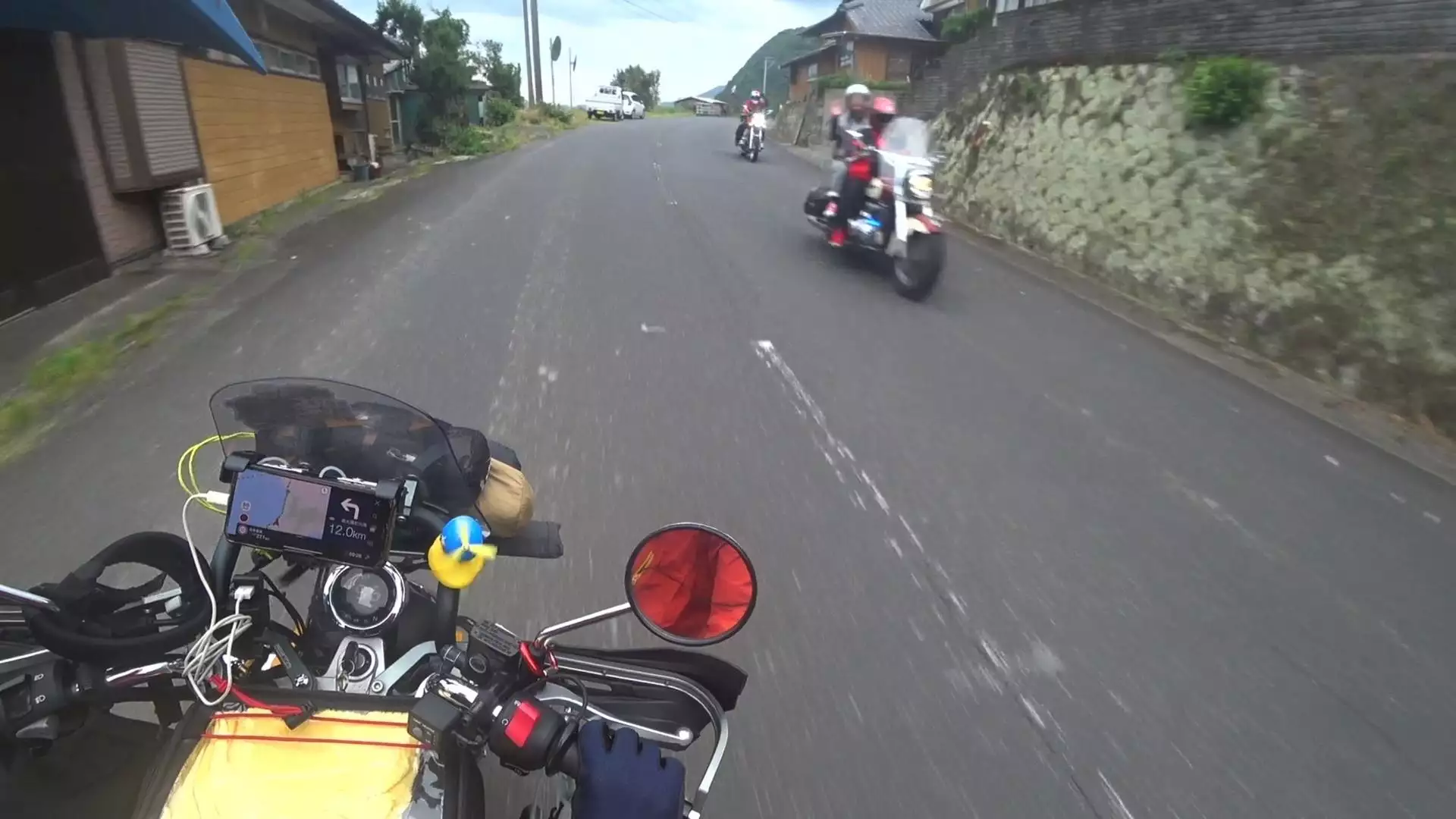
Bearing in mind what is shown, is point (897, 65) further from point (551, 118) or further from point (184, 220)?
point (184, 220)

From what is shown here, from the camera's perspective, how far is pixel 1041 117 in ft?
37.2

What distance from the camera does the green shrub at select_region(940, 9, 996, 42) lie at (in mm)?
23877

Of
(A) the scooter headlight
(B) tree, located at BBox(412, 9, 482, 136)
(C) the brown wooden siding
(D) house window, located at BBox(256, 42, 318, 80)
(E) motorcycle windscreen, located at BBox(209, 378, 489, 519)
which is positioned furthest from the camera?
(B) tree, located at BBox(412, 9, 482, 136)

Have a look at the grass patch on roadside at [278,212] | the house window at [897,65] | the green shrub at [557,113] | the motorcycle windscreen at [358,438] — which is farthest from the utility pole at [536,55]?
the motorcycle windscreen at [358,438]

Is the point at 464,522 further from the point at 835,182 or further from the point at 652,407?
the point at 835,182

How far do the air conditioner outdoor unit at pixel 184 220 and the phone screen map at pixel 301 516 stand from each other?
9.13 meters

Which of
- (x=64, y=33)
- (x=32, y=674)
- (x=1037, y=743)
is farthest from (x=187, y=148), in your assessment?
(x=1037, y=743)

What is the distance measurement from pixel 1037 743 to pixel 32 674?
271 centimetres

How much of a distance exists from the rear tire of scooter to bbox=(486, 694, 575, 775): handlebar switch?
6946 mm

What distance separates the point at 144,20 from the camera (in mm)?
6777

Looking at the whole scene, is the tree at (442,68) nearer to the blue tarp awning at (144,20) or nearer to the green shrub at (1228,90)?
the blue tarp awning at (144,20)

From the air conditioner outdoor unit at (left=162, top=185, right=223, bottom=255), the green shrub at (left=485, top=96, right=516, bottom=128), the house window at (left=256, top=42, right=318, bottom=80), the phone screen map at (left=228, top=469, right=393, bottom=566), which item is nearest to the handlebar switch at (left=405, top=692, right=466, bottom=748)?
the phone screen map at (left=228, top=469, right=393, bottom=566)

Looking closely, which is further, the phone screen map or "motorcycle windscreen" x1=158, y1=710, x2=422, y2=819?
the phone screen map

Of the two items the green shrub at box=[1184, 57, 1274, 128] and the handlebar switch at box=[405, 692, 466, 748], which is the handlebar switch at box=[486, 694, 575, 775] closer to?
the handlebar switch at box=[405, 692, 466, 748]
